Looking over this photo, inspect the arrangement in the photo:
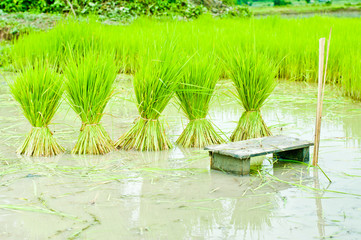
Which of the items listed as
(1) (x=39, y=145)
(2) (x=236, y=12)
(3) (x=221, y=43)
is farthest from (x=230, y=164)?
(2) (x=236, y=12)

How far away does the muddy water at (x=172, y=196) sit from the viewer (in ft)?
6.98

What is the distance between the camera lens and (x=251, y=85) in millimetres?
3561

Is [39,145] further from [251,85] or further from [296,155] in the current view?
[296,155]

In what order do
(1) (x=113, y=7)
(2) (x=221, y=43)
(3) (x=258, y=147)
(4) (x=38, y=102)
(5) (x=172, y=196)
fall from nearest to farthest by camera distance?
(5) (x=172, y=196) < (3) (x=258, y=147) < (4) (x=38, y=102) < (2) (x=221, y=43) < (1) (x=113, y=7)

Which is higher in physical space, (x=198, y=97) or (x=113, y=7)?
(x=113, y=7)

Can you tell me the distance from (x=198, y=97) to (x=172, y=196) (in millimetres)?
1120

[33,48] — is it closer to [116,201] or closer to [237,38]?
[237,38]

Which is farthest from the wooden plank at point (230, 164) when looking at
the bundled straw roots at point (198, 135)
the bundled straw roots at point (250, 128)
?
the bundled straw roots at point (250, 128)

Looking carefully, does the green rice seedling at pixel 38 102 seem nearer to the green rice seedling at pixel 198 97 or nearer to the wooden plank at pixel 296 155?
the green rice seedling at pixel 198 97

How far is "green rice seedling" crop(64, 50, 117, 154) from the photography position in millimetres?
3256

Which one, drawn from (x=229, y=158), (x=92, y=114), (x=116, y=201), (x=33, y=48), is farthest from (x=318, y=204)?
(x=33, y=48)

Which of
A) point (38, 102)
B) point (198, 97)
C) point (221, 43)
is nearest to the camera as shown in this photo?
point (38, 102)

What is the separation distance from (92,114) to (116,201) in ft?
3.28

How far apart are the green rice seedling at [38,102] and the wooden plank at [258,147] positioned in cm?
106
